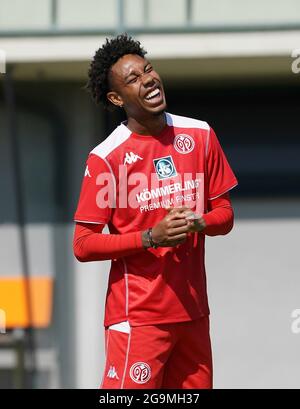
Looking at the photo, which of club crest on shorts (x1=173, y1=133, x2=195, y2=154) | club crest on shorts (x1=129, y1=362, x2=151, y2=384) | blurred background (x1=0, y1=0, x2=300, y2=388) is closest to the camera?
club crest on shorts (x1=129, y1=362, x2=151, y2=384)

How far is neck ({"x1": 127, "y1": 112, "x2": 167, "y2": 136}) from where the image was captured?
409cm

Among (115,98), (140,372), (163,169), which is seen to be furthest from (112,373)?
(115,98)

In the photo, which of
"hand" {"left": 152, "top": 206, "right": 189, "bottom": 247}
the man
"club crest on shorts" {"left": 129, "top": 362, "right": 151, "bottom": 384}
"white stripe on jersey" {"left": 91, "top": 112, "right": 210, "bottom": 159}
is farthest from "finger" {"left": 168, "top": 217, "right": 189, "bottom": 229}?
"club crest on shorts" {"left": 129, "top": 362, "right": 151, "bottom": 384}

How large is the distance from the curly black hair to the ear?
0.12 ft

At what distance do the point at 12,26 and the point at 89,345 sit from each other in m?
2.81

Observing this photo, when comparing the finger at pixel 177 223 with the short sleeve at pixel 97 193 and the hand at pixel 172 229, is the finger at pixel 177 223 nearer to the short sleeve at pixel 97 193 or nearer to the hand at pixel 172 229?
the hand at pixel 172 229

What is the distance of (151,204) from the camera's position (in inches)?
161

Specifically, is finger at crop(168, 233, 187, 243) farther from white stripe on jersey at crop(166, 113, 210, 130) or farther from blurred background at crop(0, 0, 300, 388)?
blurred background at crop(0, 0, 300, 388)

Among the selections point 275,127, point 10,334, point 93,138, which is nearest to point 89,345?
point 10,334

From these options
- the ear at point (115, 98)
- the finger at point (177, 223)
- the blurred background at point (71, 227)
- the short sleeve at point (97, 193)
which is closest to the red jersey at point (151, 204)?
the short sleeve at point (97, 193)

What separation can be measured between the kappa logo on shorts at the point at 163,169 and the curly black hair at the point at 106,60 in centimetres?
33

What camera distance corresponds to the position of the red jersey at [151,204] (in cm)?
404

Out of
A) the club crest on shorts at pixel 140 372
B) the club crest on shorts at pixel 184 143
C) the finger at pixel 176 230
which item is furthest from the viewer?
the club crest on shorts at pixel 184 143

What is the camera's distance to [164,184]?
13.4 feet
